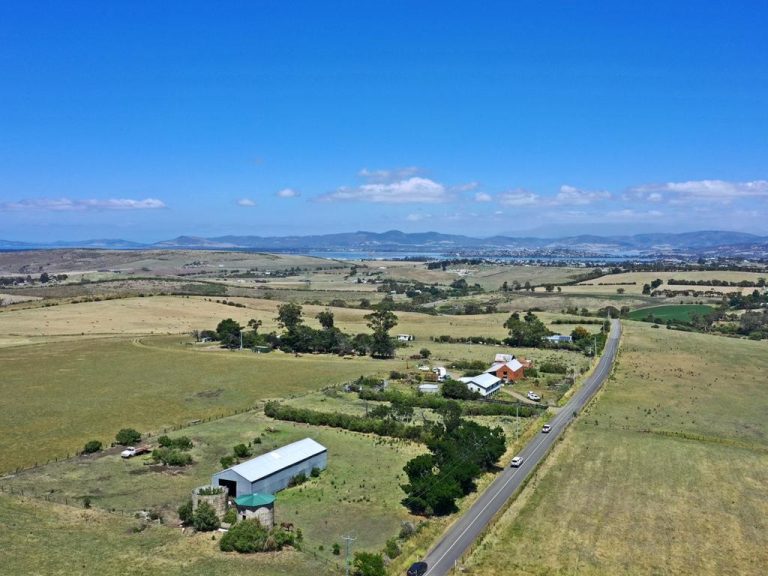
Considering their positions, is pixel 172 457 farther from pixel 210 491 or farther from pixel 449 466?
pixel 449 466

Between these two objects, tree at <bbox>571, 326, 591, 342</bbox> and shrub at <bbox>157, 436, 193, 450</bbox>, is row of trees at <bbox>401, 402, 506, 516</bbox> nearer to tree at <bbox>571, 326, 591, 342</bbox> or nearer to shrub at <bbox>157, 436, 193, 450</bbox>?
shrub at <bbox>157, 436, 193, 450</bbox>

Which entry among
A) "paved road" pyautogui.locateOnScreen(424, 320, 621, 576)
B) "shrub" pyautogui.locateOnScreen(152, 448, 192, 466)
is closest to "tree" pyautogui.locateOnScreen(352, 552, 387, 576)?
"paved road" pyautogui.locateOnScreen(424, 320, 621, 576)

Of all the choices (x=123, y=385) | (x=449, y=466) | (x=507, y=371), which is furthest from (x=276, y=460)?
(x=507, y=371)

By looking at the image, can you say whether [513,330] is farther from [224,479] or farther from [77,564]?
[77,564]

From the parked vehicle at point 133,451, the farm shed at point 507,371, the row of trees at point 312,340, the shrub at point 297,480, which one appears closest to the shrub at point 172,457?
the parked vehicle at point 133,451

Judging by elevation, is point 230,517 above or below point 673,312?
above

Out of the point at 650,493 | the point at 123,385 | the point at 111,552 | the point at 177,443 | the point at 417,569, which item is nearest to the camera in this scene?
the point at 417,569
